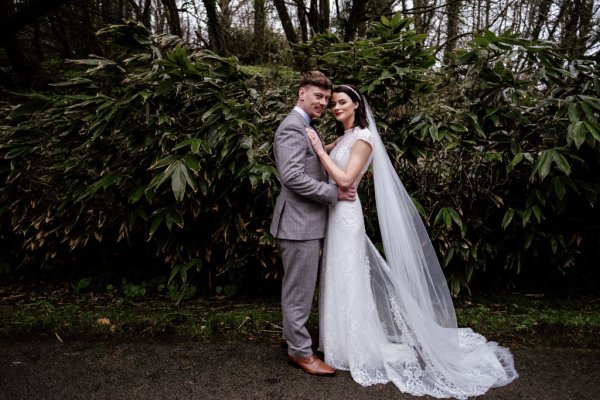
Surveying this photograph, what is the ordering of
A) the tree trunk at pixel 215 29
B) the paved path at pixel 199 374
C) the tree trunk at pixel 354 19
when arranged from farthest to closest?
the tree trunk at pixel 215 29
the tree trunk at pixel 354 19
the paved path at pixel 199 374

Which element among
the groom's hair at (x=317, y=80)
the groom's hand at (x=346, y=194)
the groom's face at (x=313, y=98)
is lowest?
the groom's hand at (x=346, y=194)

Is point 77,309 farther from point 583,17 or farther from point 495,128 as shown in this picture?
point 583,17

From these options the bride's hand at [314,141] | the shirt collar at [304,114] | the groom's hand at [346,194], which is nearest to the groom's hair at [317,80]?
the shirt collar at [304,114]

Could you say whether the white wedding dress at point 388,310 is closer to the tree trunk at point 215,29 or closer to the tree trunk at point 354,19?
the tree trunk at point 354,19

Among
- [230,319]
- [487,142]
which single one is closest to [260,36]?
[487,142]

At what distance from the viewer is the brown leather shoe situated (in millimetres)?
2783

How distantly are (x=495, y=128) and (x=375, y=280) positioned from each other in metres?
1.82

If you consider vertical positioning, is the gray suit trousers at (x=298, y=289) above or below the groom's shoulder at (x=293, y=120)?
below

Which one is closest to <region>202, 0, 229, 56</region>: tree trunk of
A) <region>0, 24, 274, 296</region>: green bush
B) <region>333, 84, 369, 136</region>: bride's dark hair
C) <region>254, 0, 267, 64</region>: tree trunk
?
<region>254, 0, 267, 64</region>: tree trunk

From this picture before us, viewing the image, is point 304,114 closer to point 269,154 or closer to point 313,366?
point 269,154

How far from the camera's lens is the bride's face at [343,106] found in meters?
2.95

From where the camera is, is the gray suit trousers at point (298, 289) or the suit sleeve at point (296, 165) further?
the gray suit trousers at point (298, 289)

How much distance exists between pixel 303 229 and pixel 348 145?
2.07 ft

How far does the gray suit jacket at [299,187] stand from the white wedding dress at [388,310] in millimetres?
185
